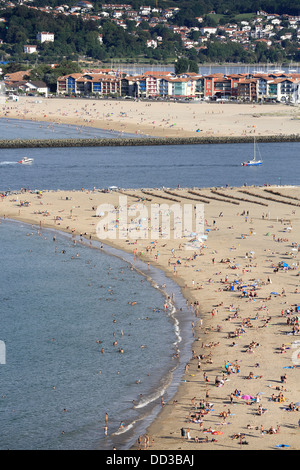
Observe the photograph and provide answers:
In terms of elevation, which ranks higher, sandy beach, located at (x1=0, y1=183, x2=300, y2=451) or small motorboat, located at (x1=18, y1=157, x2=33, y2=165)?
sandy beach, located at (x1=0, y1=183, x2=300, y2=451)

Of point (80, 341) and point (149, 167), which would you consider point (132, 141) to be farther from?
point (80, 341)

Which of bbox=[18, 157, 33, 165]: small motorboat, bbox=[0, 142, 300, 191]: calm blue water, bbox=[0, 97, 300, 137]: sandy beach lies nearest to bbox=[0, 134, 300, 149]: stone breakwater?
bbox=[0, 142, 300, 191]: calm blue water

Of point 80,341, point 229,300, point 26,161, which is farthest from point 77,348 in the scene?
point 26,161

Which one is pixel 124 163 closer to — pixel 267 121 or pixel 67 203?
pixel 67 203

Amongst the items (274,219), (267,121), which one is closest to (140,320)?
(274,219)

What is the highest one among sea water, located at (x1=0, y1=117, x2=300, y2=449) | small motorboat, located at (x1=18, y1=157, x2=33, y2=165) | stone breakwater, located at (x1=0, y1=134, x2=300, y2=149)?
sea water, located at (x1=0, y1=117, x2=300, y2=449)

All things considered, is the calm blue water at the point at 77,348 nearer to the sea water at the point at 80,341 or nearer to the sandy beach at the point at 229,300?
the sea water at the point at 80,341

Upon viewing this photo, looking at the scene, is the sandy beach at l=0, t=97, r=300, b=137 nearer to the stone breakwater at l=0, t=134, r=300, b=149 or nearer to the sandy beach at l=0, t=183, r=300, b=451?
the stone breakwater at l=0, t=134, r=300, b=149
